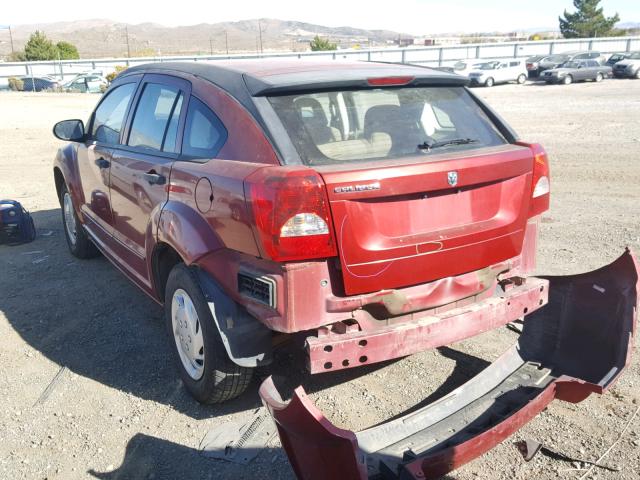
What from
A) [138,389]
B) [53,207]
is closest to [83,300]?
[138,389]

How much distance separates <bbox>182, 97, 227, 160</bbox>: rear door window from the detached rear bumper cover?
135 centimetres

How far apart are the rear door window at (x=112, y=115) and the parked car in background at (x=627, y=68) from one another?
3839 centimetres

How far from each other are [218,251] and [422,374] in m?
1.63

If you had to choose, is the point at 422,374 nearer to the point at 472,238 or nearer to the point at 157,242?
the point at 472,238

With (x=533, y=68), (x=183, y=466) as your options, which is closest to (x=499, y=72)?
(x=533, y=68)

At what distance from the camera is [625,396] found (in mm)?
3609

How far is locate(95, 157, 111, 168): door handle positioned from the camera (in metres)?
4.70

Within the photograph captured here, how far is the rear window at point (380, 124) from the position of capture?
3070 millimetres

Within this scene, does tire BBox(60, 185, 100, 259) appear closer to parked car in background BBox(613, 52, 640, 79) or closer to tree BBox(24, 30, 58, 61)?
parked car in background BBox(613, 52, 640, 79)

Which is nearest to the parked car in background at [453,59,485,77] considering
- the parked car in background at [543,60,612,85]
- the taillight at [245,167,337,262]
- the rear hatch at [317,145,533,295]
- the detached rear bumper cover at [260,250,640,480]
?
the parked car in background at [543,60,612,85]

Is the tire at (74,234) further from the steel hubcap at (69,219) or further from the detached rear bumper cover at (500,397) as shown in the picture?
the detached rear bumper cover at (500,397)

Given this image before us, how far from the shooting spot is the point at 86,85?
35562mm

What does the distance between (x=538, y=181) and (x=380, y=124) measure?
97cm

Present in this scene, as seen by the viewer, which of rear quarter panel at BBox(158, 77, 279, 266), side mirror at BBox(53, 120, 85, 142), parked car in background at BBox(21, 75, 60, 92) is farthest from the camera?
parked car in background at BBox(21, 75, 60, 92)
